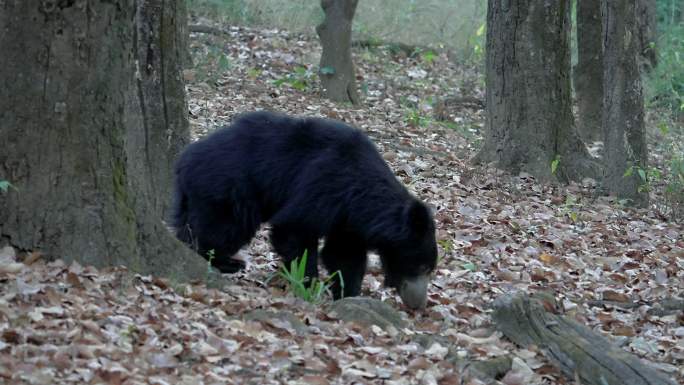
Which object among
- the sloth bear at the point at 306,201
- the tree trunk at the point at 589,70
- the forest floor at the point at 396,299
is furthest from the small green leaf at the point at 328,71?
the sloth bear at the point at 306,201

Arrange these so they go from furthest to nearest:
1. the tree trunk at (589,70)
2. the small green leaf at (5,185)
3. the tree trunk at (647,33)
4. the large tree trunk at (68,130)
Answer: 1. the tree trunk at (647,33)
2. the tree trunk at (589,70)
3. the large tree trunk at (68,130)
4. the small green leaf at (5,185)

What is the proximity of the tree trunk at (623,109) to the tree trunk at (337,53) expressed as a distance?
4.54 meters

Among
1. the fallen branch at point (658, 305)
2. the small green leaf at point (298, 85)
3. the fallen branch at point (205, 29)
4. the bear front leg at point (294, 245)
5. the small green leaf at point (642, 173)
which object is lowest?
the fallen branch at point (658, 305)

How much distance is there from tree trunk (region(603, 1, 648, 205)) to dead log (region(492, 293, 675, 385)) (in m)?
5.46

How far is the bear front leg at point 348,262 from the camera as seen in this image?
7.50 meters

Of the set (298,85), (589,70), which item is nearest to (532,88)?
(589,70)

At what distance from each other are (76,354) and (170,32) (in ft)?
14.0

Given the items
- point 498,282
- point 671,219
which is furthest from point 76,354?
point 671,219

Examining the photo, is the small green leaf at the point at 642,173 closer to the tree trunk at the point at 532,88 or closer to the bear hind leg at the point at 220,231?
the tree trunk at the point at 532,88

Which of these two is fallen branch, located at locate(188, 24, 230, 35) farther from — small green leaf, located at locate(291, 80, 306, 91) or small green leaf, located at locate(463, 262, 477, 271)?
small green leaf, located at locate(463, 262, 477, 271)

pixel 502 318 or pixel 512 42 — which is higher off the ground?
pixel 512 42

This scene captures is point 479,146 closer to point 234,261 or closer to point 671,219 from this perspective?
point 671,219

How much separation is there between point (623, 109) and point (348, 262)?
5362mm

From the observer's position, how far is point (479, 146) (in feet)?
45.9
